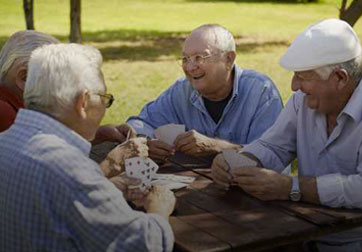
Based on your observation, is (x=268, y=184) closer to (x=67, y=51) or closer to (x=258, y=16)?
(x=67, y=51)

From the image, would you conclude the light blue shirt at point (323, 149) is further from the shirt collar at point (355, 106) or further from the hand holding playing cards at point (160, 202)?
the hand holding playing cards at point (160, 202)

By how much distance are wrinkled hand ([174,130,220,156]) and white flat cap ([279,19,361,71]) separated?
0.88 metres

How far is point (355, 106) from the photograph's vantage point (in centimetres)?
306

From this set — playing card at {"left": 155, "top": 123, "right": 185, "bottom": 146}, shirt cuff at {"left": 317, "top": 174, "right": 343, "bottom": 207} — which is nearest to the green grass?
playing card at {"left": 155, "top": 123, "right": 185, "bottom": 146}

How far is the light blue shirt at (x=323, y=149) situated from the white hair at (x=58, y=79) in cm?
120

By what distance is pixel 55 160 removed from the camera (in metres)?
2.21

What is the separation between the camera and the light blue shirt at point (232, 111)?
13.4 feet

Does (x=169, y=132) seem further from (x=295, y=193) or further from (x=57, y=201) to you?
(x=57, y=201)

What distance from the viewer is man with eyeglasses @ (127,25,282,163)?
404cm

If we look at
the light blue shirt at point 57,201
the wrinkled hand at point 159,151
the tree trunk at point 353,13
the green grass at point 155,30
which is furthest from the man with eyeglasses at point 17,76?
the green grass at point 155,30

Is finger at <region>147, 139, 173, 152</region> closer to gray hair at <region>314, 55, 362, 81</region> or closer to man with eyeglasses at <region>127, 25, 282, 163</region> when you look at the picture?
man with eyeglasses at <region>127, 25, 282, 163</region>

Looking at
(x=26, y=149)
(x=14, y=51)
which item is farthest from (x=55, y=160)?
(x=14, y=51)

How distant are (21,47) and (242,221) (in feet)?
4.69

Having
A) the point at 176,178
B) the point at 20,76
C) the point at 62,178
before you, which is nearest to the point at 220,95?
the point at 176,178
